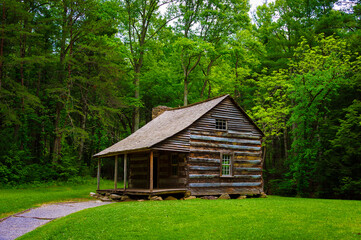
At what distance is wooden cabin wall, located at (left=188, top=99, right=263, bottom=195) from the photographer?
21.0 m

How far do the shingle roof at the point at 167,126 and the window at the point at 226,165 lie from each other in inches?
136

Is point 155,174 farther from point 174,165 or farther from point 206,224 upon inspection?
point 206,224

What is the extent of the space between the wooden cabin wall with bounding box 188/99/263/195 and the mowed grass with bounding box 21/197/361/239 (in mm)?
6607

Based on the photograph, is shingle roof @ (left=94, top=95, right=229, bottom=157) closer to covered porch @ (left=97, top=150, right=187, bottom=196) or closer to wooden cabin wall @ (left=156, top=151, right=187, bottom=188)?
covered porch @ (left=97, top=150, right=187, bottom=196)

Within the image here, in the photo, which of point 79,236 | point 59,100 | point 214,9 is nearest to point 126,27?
point 214,9

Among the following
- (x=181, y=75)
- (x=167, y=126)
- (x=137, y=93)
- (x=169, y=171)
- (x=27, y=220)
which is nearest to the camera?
(x=27, y=220)

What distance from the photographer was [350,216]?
12.5 meters

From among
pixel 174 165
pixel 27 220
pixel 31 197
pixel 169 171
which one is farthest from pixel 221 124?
pixel 27 220

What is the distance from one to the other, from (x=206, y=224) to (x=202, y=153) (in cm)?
1006

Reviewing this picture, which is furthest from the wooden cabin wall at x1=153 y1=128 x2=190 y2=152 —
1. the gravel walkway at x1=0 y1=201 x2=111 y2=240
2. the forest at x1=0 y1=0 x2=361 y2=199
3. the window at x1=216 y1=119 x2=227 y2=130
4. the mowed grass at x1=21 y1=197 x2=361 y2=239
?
the forest at x1=0 y1=0 x2=361 y2=199

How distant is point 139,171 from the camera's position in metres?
25.3

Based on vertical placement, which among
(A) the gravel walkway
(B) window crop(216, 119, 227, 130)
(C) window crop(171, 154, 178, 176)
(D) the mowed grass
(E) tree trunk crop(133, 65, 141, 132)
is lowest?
(A) the gravel walkway

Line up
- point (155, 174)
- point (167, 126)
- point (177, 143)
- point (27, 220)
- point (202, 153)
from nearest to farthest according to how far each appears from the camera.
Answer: point (27, 220), point (177, 143), point (202, 153), point (167, 126), point (155, 174)

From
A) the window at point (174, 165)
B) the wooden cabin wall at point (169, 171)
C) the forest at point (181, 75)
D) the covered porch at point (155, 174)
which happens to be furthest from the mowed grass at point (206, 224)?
the forest at point (181, 75)
